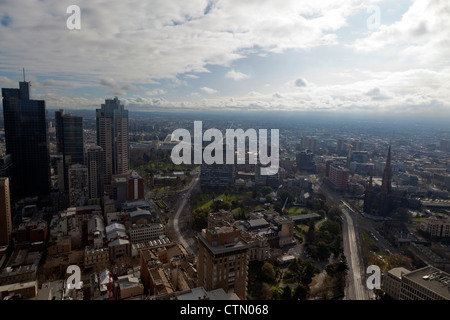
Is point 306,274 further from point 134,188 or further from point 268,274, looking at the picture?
point 134,188

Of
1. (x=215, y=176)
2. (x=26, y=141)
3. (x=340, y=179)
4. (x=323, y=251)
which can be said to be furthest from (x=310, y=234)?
(x=26, y=141)

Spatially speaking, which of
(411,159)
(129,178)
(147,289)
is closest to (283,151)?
(411,159)

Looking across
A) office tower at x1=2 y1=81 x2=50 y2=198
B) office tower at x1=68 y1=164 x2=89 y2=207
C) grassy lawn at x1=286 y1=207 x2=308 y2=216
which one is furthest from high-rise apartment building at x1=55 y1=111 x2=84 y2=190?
grassy lawn at x1=286 y1=207 x2=308 y2=216

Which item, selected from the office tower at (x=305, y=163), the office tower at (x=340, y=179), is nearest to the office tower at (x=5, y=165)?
the office tower at (x=340, y=179)

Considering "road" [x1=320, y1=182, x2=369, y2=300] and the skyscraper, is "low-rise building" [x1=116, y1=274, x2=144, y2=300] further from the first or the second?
the skyscraper
